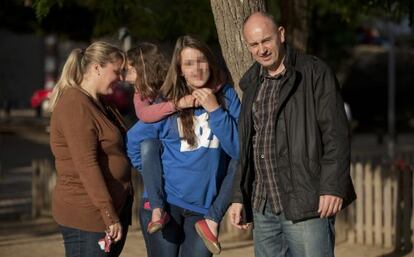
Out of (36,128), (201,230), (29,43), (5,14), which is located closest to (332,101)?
(201,230)

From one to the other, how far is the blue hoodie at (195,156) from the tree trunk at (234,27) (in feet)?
4.87

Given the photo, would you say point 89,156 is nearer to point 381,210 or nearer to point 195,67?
point 195,67

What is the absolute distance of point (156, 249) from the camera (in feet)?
14.4

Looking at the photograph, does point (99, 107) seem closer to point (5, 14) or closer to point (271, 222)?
point (271, 222)

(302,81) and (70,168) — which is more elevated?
(302,81)

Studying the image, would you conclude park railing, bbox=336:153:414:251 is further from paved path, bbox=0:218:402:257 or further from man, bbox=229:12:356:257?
man, bbox=229:12:356:257

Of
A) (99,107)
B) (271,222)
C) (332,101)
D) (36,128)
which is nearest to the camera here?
(332,101)

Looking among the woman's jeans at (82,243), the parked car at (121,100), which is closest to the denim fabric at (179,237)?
the woman's jeans at (82,243)

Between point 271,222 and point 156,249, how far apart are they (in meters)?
0.73

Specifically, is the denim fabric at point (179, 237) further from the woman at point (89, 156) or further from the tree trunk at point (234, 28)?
the tree trunk at point (234, 28)

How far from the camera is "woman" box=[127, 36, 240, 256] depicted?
415 centimetres

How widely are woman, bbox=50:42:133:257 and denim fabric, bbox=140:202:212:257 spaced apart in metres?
0.20

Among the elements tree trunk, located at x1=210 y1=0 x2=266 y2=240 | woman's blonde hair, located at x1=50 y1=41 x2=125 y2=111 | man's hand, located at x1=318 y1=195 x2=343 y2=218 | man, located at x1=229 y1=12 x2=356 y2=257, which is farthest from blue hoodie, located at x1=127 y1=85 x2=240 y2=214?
tree trunk, located at x1=210 y1=0 x2=266 y2=240

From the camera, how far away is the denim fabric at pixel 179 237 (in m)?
4.30
